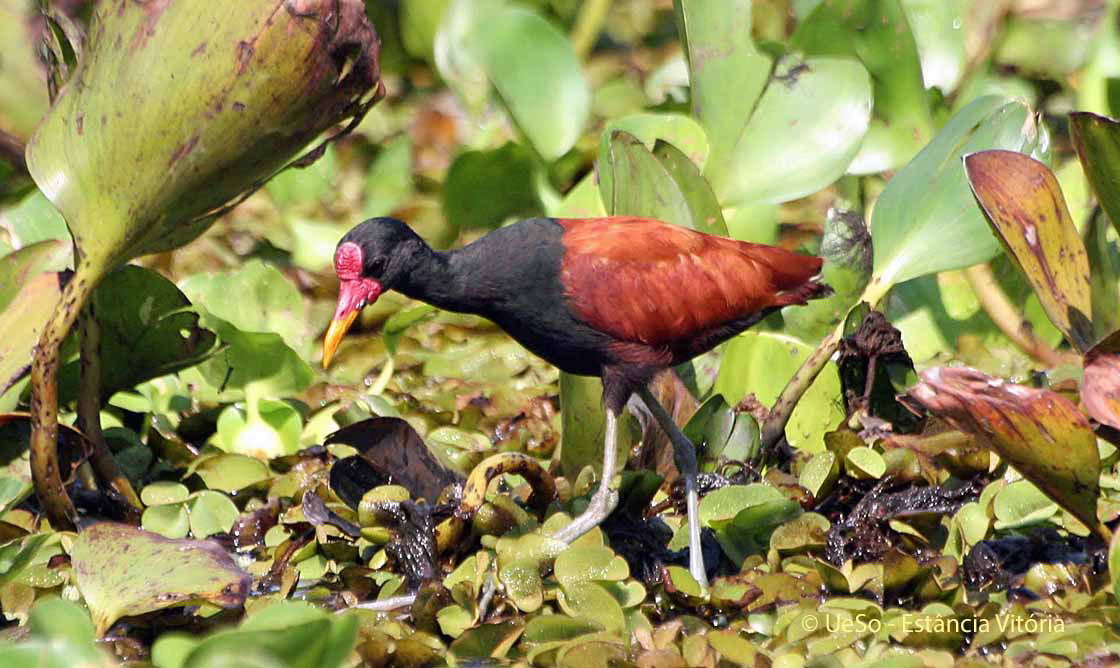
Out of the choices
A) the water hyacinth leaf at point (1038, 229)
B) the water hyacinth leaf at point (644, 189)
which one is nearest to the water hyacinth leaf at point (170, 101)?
the water hyacinth leaf at point (644, 189)

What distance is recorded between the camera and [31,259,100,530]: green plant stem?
3250 mm

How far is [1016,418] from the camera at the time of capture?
2.96 meters

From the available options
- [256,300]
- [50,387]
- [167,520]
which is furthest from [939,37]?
[50,387]

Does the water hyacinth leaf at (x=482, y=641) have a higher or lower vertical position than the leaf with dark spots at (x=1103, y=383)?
lower

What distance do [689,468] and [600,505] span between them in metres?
0.31

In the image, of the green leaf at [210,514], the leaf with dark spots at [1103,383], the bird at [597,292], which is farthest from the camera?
the green leaf at [210,514]

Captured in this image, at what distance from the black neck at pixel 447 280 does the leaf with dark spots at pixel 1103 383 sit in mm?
1350

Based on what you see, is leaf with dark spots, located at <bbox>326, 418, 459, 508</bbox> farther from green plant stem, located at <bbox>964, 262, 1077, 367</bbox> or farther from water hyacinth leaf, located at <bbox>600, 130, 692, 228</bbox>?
green plant stem, located at <bbox>964, 262, 1077, 367</bbox>

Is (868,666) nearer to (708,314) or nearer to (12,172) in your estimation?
(708,314)

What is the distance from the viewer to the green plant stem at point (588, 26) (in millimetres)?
6520

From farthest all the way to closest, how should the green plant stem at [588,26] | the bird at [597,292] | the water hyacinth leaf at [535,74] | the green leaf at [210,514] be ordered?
the green plant stem at [588,26], the water hyacinth leaf at [535,74], the green leaf at [210,514], the bird at [597,292]

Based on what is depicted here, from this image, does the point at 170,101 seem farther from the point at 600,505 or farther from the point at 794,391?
the point at 794,391

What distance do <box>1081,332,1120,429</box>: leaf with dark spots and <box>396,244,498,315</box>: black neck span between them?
1.35 metres

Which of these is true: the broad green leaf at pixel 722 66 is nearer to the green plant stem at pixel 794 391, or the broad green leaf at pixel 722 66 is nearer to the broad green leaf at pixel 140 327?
the green plant stem at pixel 794 391
